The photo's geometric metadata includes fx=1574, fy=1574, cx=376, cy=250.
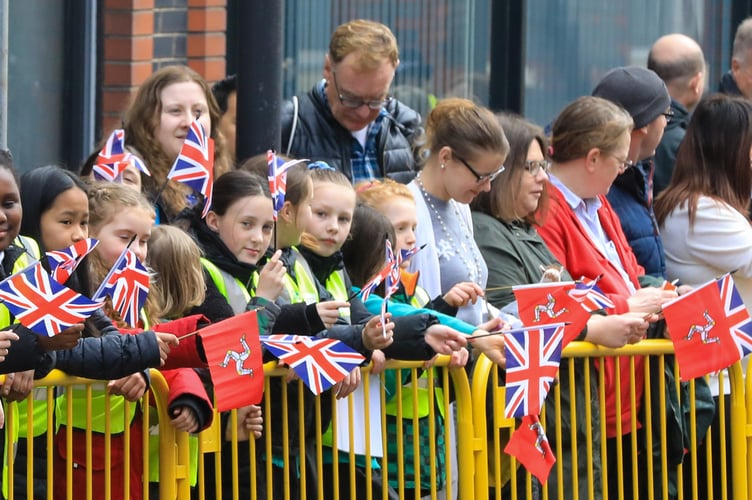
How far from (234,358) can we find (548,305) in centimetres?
126

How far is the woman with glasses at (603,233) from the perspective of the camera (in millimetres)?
6027

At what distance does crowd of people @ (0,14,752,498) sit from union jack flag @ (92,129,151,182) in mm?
57

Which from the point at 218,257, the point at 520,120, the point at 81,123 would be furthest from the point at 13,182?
the point at 81,123

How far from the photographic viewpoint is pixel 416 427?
5426 mm

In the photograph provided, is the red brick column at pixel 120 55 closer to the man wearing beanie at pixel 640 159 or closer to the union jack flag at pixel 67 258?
the man wearing beanie at pixel 640 159

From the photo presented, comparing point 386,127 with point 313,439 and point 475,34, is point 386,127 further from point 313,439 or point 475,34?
point 475,34

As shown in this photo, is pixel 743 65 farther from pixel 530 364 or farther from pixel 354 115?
pixel 530 364

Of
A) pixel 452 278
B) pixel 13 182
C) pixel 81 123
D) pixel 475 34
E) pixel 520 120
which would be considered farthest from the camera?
pixel 475 34

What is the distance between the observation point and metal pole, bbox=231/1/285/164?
5660mm

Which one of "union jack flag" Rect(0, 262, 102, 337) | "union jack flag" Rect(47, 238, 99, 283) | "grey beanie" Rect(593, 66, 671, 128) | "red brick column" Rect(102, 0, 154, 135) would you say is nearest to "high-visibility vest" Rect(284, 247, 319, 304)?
"union jack flag" Rect(47, 238, 99, 283)

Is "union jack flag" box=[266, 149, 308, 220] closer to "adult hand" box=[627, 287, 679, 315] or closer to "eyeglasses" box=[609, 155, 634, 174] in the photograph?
"adult hand" box=[627, 287, 679, 315]

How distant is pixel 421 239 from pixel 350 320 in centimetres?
61

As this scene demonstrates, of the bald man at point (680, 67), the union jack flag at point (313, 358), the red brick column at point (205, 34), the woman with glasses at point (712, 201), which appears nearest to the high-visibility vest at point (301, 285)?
the union jack flag at point (313, 358)

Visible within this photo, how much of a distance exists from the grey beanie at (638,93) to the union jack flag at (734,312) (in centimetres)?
127
